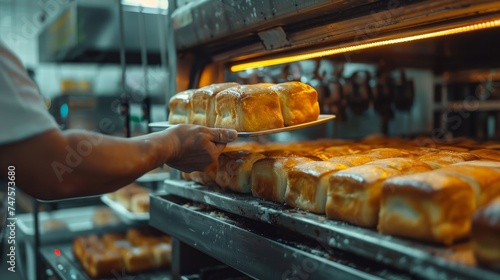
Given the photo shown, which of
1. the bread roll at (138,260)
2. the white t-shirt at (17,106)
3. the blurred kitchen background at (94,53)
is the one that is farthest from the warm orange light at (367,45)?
the bread roll at (138,260)

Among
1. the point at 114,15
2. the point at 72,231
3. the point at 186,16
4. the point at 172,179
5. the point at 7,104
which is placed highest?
the point at 114,15

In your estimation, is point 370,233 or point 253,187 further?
point 253,187

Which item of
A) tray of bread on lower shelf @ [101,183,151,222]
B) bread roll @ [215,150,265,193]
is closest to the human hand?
bread roll @ [215,150,265,193]

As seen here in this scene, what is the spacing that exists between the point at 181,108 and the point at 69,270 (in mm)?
1436

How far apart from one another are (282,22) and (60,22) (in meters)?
3.80

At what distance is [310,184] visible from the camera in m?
1.31

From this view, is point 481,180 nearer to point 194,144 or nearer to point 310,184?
point 310,184

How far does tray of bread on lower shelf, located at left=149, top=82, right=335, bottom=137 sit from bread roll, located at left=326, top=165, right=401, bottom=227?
0.36 m

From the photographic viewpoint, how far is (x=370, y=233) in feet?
3.51

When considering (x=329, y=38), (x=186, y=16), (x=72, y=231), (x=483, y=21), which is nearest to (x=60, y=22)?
(x=72, y=231)

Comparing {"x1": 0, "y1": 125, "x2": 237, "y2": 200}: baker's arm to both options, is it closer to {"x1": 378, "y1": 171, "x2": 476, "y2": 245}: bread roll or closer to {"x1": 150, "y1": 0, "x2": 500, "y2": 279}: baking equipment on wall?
{"x1": 150, "y1": 0, "x2": 500, "y2": 279}: baking equipment on wall

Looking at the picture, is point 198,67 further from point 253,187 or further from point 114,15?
point 114,15

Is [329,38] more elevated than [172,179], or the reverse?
[329,38]

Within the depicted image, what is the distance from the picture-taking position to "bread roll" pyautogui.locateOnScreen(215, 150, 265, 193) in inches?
63.2
